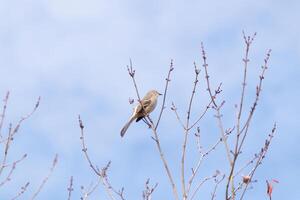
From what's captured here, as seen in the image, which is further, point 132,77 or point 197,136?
point 197,136

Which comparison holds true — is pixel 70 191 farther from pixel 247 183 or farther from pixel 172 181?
pixel 247 183

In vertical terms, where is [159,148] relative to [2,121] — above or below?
below

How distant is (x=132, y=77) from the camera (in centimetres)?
587

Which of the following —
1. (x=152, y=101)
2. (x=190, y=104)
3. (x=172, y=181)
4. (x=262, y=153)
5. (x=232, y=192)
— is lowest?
(x=232, y=192)

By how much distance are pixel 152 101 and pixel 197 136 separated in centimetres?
522

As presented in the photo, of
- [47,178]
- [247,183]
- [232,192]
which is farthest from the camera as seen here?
[47,178]

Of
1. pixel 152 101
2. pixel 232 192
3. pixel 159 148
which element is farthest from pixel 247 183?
pixel 152 101

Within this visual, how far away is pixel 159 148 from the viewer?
543cm

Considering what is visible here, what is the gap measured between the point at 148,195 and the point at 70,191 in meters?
1.15

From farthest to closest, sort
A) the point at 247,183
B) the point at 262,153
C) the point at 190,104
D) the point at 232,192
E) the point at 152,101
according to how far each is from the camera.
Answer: the point at 152,101 < the point at 190,104 < the point at 262,153 < the point at 247,183 < the point at 232,192

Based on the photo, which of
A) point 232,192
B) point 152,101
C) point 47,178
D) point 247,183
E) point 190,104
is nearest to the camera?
point 232,192

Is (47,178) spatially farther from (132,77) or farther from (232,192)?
(232,192)

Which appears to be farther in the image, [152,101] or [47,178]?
[152,101]

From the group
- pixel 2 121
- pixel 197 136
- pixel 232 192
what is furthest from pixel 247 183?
pixel 2 121
